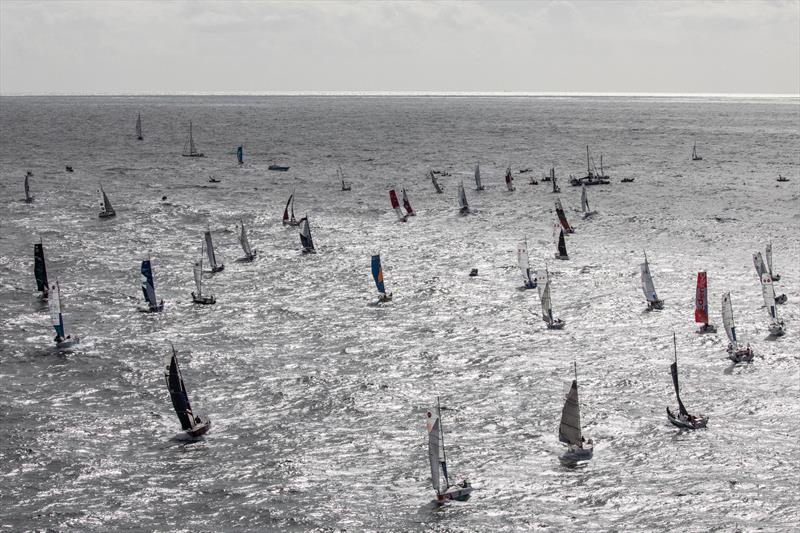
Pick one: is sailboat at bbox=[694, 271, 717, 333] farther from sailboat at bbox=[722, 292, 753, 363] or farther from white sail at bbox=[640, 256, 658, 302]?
white sail at bbox=[640, 256, 658, 302]

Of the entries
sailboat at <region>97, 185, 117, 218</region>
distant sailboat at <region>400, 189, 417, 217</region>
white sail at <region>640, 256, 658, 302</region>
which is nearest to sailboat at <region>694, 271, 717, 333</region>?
white sail at <region>640, 256, 658, 302</region>

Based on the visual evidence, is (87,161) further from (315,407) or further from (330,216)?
(315,407)

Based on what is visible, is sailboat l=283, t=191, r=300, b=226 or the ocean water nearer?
the ocean water

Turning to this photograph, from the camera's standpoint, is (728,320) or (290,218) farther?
(290,218)

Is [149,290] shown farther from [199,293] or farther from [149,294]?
[199,293]

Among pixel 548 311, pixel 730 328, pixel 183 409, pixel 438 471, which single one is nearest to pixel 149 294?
pixel 183 409

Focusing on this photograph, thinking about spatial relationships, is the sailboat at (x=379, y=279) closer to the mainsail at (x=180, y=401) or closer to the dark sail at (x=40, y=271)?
the mainsail at (x=180, y=401)
